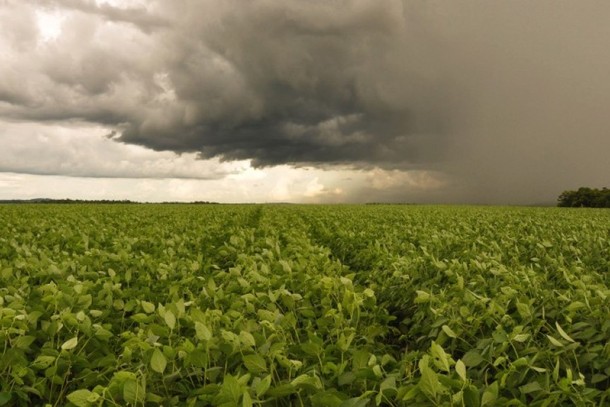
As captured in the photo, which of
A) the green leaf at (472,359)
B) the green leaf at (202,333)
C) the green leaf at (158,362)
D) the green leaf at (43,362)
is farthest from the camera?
the green leaf at (43,362)

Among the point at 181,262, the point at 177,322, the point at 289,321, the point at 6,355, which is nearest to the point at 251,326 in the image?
the point at 289,321

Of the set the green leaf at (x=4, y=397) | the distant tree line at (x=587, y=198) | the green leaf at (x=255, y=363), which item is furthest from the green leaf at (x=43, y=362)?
the distant tree line at (x=587, y=198)

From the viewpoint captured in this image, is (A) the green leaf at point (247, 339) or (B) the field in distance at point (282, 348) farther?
(A) the green leaf at point (247, 339)

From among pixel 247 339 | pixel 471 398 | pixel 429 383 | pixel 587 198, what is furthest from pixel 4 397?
pixel 587 198

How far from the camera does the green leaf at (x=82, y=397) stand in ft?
7.09

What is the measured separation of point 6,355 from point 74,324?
19.8 inches

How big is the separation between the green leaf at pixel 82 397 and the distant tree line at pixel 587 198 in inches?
4256

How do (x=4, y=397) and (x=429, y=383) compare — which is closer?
(x=429, y=383)

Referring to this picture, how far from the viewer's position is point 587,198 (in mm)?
97750

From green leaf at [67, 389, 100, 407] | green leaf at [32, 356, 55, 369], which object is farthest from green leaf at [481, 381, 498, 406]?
green leaf at [32, 356, 55, 369]

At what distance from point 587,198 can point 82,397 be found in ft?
372

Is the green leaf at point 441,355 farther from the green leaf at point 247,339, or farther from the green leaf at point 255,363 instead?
the green leaf at point 247,339

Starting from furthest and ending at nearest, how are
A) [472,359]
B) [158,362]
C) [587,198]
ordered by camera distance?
[587,198] → [472,359] → [158,362]

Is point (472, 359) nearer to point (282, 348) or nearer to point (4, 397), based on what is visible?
point (282, 348)
